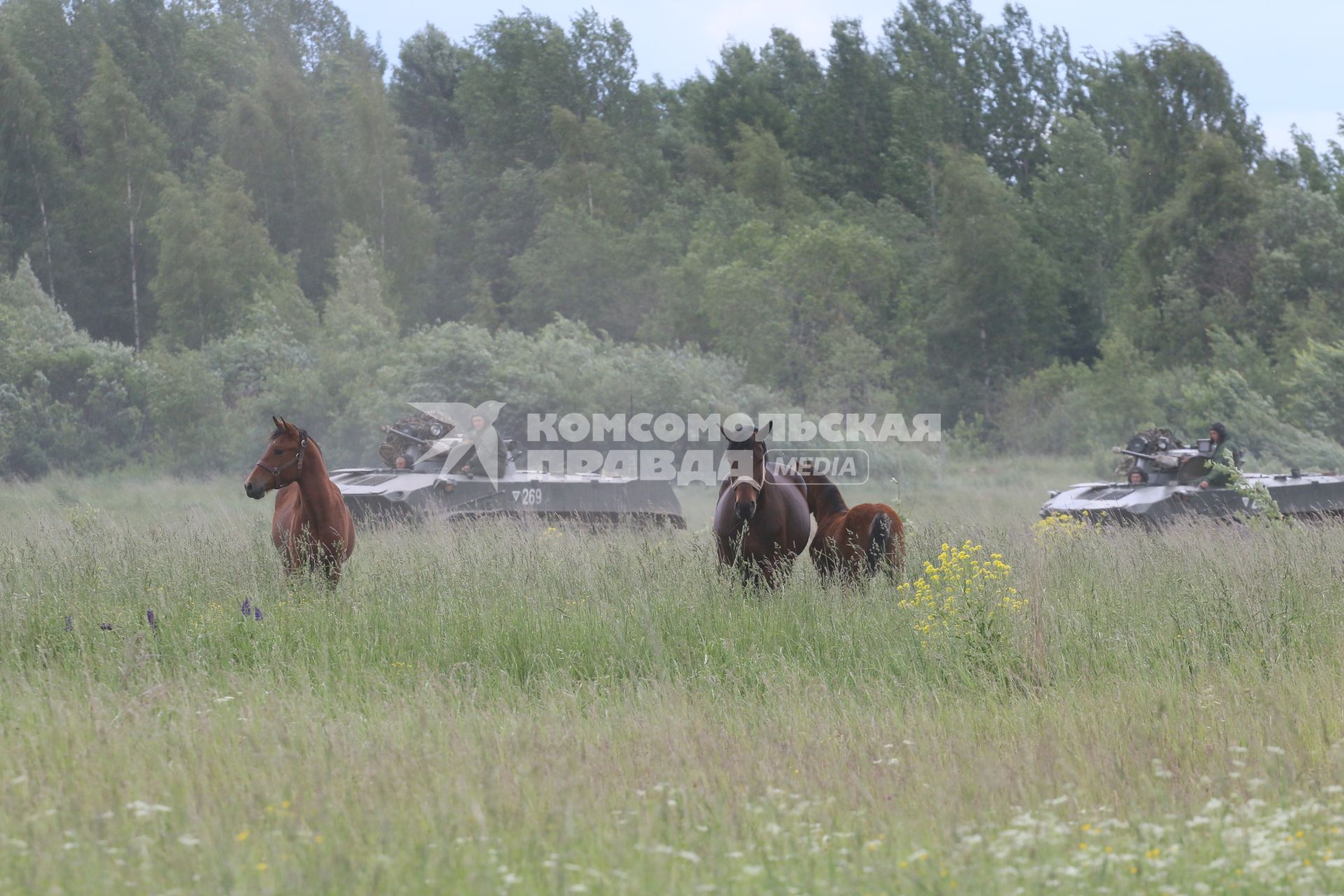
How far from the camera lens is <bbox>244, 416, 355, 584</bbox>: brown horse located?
9727 mm

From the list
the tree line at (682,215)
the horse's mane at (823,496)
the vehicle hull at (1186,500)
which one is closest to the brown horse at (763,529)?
the horse's mane at (823,496)

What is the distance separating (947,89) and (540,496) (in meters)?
42.9

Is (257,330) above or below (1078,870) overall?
above

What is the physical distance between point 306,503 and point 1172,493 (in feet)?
34.8

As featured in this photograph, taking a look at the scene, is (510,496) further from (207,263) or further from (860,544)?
(207,263)

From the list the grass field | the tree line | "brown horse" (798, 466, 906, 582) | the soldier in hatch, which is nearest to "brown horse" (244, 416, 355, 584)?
the grass field

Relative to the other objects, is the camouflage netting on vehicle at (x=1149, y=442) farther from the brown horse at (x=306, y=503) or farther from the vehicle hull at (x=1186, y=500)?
the brown horse at (x=306, y=503)

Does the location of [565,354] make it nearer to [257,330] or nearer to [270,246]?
[257,330]

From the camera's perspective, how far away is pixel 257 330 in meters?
42.7

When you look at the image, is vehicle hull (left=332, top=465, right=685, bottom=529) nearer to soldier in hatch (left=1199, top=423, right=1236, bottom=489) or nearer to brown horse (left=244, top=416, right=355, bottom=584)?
brown horse (left=244, top=416, right=355, bottom=584)

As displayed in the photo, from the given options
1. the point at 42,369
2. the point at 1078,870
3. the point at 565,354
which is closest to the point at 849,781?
the point at 1078,870

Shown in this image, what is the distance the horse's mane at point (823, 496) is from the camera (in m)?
10.3

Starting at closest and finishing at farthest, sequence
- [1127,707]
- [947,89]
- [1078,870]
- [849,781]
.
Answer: [1078,870], [849,781], [1127,707], [947,89]

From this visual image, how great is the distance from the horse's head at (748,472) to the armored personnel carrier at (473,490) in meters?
6.84
